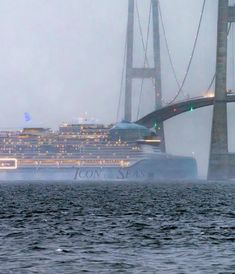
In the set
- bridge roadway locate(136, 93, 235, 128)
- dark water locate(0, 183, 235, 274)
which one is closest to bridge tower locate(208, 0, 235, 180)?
bridge roadway locate(136, 93, 235, 128)

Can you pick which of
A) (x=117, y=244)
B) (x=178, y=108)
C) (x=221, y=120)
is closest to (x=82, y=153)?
(x=178, y=108)

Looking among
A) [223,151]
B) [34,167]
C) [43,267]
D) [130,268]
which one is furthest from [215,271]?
[34,167]

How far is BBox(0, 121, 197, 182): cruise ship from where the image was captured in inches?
6452

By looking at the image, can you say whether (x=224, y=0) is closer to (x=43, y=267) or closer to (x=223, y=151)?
(x=223, y=151)

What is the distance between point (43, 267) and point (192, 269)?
160 inches

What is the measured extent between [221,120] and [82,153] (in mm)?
45100

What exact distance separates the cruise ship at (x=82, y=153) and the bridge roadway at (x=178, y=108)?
9832 millimetres

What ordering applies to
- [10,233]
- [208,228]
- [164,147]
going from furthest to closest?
[164,147]
[208,228]
[10,233]

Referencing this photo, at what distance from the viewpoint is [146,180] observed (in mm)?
171625

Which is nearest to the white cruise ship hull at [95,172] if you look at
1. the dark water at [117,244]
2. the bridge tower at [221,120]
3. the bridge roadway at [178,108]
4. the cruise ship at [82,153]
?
the cruise ship at [82,153]

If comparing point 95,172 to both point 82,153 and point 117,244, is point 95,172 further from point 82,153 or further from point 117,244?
point 117,244

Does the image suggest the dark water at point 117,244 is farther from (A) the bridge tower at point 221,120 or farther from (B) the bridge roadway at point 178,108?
(B) the bridge roadway at point 178,108

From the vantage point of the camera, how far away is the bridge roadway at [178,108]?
13988cm

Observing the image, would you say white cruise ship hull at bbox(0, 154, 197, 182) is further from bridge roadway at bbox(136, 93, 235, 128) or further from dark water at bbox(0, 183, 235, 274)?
dark water at bbox(0, 183, 235, 274)
